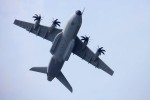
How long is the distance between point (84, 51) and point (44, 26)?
9465 millimetres

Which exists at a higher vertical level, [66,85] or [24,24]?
[24,24]

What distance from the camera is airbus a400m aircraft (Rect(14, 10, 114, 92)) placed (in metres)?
54.8

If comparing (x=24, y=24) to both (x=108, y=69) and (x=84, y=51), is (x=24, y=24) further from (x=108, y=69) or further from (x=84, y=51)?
(x=108, y=69)

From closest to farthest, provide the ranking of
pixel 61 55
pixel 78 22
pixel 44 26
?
pixel 78 22
pixel 61 55
pixel 44 26

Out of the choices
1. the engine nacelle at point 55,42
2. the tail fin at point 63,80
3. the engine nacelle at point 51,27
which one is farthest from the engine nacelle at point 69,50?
the tail fin at point 63,80

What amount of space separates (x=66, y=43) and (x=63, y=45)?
2.24ft

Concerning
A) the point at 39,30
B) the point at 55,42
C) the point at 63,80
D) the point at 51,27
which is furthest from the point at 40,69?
the point at 55,42

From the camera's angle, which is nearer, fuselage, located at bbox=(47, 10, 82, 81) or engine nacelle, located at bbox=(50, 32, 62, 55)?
fuselage, located at bbox=(47, 10, 82, 81)

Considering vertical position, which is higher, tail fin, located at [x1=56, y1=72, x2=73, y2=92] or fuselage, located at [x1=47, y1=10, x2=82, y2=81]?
fuselage, located at [x1=47, y1=10, x2=82, y2=81]

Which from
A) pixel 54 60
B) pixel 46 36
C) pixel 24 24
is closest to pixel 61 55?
pixel 54 60

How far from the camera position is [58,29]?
2367 inches

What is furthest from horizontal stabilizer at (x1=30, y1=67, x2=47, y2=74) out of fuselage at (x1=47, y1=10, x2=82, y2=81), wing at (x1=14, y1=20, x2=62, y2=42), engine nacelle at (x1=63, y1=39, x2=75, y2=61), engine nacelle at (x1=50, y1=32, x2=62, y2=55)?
engine nacelle at (x1=63, y1=39, x2=75, y2=61)

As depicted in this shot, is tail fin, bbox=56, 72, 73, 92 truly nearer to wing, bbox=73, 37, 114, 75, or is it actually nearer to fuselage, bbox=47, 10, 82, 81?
fuselage, bbox=47, 10, 82, 81

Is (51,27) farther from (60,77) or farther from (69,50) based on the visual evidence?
(60,77)
